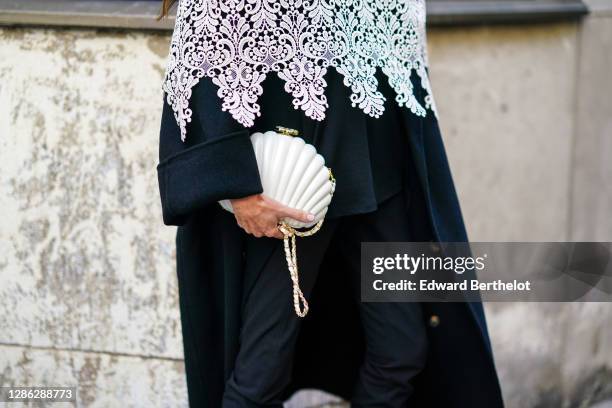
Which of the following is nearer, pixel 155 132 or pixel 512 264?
pixel 155 132

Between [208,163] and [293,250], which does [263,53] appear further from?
[293,250]

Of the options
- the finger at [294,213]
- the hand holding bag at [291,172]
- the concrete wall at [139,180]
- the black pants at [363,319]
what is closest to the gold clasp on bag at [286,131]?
the hand holding bag at [291,172]

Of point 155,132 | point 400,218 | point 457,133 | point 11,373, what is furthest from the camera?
point 457,133

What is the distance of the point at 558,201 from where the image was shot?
2975 mm

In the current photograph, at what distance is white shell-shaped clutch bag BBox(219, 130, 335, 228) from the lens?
5.56ft

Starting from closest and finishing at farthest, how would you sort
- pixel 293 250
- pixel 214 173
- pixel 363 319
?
pixel 214 173 → pixel 293 250 → pixel 363 319

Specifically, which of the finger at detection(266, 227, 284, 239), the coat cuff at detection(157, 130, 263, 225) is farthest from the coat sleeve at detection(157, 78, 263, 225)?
the finger at detection(266, 227, 284, 239)

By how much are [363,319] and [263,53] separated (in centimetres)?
81

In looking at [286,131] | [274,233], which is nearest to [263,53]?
[286,131]

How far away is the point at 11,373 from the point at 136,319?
19.4 inches

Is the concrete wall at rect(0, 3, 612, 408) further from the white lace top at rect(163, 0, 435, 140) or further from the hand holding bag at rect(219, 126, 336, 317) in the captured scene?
the hand holding bag at rect(219, 126, 336, 317)

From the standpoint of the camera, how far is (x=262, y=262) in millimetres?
1871

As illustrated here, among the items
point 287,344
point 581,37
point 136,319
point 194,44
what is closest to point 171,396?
point 136,319

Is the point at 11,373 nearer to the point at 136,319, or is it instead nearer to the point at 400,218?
the point at 136,319
